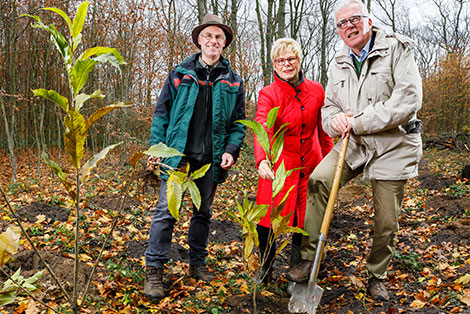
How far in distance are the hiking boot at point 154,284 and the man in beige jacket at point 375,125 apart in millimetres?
1074

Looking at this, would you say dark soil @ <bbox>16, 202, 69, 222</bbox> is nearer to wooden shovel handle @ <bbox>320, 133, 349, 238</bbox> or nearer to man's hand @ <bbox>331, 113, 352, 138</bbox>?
wooden shovel handle @ <bbox>320, 133, 349, 238</bbox>

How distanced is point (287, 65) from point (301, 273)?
1736 millimetres

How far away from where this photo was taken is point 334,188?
8.42 feet

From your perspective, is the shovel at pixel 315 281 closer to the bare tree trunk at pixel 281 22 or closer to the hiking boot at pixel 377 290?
the hiking boot at pixel 377 290

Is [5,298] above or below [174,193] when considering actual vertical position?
below

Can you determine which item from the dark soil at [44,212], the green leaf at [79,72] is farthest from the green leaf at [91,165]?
the dark soil at [44,212]

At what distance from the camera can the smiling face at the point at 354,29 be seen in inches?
106

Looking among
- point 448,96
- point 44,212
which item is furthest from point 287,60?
point 448,96

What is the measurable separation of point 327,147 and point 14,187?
22.8ft

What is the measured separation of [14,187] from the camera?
7383 millimetres

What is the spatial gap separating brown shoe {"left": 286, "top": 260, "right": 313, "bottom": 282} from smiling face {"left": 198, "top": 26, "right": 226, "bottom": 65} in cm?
192

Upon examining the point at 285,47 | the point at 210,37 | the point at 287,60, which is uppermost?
the point at 210,37

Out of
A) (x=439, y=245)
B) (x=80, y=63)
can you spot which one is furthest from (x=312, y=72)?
(x=80, y=63)

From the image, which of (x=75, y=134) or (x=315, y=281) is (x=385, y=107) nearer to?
(x=315, y=281)
